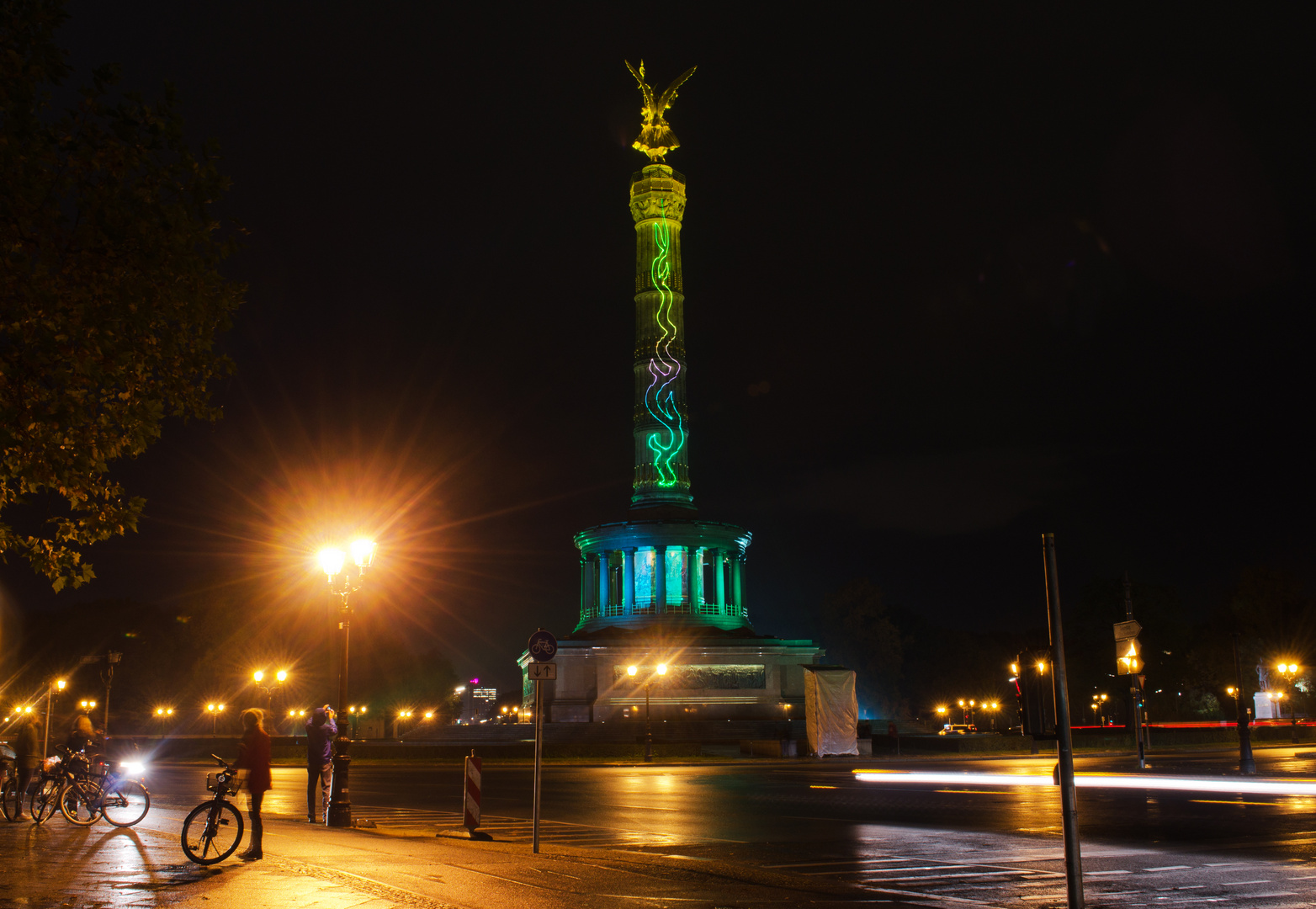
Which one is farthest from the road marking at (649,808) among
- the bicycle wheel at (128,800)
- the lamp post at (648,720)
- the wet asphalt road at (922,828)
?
the lamp post at (648,720)

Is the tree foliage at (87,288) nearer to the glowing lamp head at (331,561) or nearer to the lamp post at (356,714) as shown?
the glowing lamp head at (331,561)

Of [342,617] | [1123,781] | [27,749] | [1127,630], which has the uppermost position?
[1127,630]

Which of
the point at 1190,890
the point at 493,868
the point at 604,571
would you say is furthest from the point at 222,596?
the point at 1190,890

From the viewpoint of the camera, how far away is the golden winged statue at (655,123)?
75.9 meters

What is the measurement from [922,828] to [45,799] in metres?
13.4

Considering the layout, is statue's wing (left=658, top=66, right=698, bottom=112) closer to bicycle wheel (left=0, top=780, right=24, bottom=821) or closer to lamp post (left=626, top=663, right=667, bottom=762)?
lamp post (left=626, top=663, right=667, bottom=762)

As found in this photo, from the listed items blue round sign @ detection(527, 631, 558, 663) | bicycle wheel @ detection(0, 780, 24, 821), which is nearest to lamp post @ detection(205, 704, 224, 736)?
bicycle wheel @ detection(0, 780, 24, 821)

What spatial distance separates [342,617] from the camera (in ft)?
61.5

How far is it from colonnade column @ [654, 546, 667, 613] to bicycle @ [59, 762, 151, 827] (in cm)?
5206

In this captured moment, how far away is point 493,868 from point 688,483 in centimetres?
5947

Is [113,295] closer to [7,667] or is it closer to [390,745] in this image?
[390,745]

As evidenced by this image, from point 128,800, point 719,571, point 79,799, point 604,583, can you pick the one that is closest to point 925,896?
point 128,800

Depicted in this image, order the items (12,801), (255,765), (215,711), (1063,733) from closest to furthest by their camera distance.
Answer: (1063,733) → (255,765) → (12,801) → (215,711)

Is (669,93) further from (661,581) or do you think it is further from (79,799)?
(79,799)
